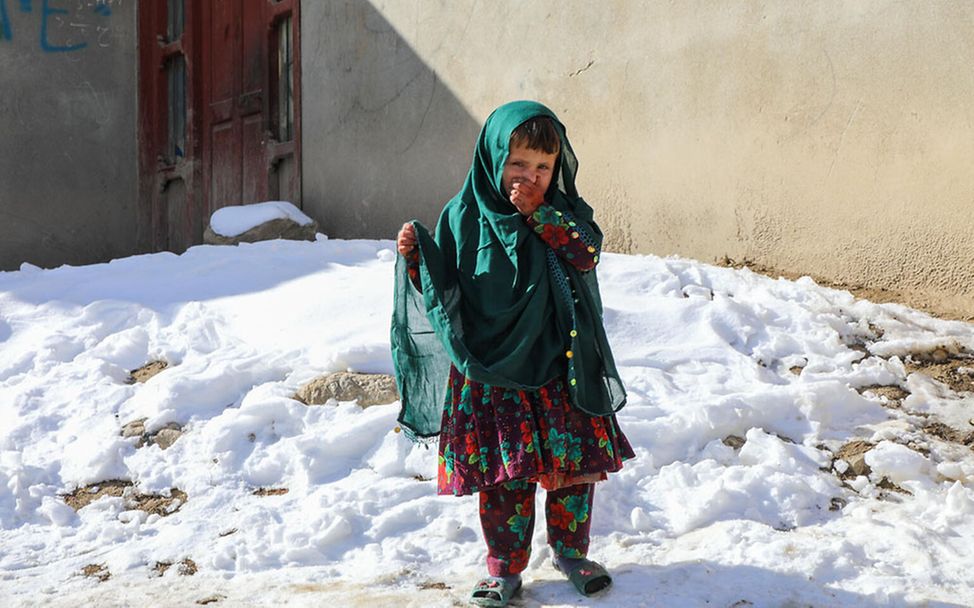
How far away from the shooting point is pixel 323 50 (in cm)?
795

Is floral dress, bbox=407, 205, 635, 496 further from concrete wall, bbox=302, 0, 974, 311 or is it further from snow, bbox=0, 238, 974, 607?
concrete wall, bbox=302, 0, 974, 311

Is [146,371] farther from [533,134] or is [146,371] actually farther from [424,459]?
[533,134]

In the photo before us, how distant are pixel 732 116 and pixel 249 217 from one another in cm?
352

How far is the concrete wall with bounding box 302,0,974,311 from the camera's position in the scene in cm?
457

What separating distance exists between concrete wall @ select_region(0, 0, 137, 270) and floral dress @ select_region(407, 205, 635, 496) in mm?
8214

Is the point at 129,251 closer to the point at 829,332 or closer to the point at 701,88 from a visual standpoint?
the point at 701,88

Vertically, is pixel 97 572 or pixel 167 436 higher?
pixel 167 436

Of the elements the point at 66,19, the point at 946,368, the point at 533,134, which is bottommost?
the point at 946,368

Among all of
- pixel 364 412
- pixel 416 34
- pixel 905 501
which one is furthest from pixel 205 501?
pixel 416 34

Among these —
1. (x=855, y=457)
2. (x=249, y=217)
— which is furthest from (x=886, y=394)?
(x=249, y=217)

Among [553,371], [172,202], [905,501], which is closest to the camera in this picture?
[553,371]

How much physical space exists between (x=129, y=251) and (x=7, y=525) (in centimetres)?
719

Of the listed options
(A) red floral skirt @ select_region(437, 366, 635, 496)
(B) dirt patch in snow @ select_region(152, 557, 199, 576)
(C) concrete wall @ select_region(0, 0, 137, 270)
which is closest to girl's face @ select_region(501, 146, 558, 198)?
(A) red floral skirt @ select_region(437, 366, 635, 496)

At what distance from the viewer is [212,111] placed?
938 centimetres
